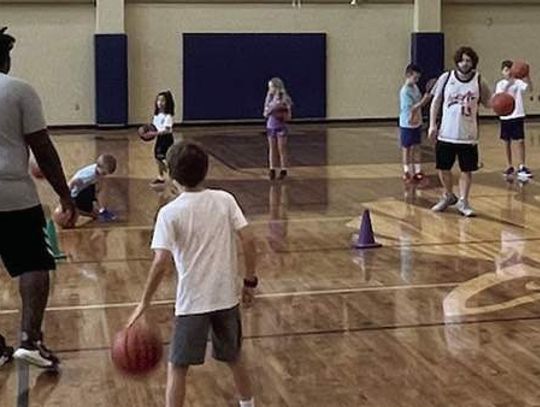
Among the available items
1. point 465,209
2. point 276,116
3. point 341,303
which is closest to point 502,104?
point 465,209

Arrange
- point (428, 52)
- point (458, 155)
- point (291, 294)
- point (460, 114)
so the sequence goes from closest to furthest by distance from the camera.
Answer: point (291, 294) < point (460, 114) < point (458, 155) < point (428, 52)

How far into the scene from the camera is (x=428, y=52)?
21750 mm

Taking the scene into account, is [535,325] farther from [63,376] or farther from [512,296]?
[63,376]

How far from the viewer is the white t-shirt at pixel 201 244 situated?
13.1ft

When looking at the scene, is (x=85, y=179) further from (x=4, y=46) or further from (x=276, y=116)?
(x=4, y=46)

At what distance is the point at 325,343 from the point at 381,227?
3.76 meters

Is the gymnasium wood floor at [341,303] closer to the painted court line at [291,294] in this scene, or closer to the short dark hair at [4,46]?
the painted court line at [291,294]

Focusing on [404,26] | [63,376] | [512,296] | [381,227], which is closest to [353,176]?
[381,227]

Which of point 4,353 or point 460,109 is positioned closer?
point 4,353

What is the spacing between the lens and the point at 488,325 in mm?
5914

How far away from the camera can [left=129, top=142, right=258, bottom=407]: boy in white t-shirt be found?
3975 millimetres

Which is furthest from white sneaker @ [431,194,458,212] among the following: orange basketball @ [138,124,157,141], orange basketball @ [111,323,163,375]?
orange basketball @ [111,323,163,375]

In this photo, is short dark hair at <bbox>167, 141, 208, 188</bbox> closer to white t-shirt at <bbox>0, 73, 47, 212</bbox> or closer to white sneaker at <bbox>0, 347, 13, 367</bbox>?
white t-shirt at <bbox>0, 73, 47, 212</bbox>

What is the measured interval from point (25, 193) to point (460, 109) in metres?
5.38
